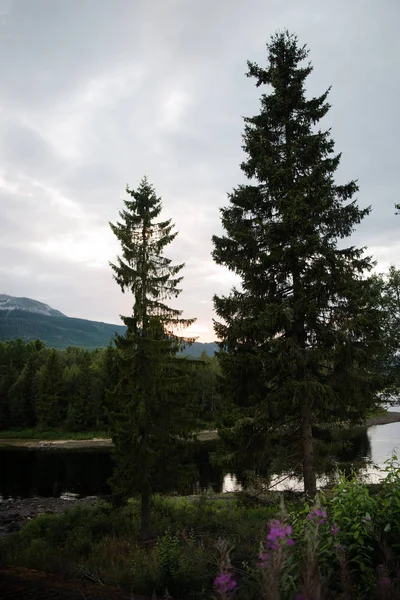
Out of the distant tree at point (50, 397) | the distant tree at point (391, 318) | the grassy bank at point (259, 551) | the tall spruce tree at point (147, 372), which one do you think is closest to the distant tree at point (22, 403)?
the distant tree at point (50, 397)

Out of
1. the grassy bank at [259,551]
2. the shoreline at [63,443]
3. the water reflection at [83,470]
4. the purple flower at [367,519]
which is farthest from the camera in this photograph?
the shoreline at [63,443]

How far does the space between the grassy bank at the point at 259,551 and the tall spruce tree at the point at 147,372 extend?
2109mm

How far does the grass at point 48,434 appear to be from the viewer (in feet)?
224

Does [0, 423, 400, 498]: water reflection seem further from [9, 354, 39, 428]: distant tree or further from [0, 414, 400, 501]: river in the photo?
[9, 354, 39, 428]: distant tree

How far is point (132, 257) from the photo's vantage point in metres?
15.8

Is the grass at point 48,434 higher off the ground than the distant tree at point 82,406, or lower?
lower

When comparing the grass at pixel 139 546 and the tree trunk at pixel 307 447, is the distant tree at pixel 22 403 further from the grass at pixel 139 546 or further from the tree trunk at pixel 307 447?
the tree trunk at pixel 307 447

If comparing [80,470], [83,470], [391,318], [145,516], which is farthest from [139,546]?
[80,470]

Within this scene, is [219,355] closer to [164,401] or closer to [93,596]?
[164,401]

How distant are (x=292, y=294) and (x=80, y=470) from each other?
132 feet

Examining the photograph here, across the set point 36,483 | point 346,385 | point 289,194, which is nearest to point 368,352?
point 346,385

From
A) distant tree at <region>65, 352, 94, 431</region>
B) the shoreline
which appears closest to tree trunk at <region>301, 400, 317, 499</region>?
the shoreline

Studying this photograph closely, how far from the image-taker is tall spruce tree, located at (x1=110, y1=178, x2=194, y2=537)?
14.5 metres

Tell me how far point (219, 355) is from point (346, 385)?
13.1 ft
